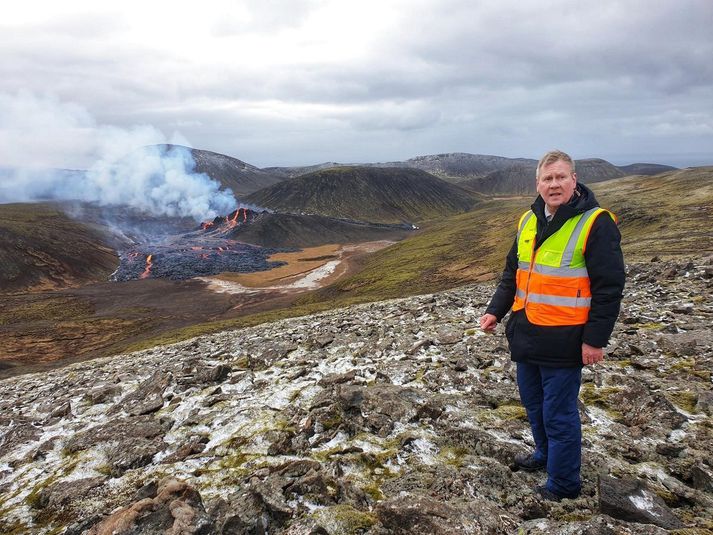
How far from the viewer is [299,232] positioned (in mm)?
168000

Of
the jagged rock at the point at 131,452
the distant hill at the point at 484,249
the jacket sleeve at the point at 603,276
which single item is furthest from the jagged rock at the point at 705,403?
the distant hill at the point at 484,249

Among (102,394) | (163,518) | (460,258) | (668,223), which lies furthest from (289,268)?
(163,518)

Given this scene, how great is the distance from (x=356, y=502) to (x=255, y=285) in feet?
313

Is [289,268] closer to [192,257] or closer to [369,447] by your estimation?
[192,257]

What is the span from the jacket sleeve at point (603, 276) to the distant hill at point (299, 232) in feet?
515

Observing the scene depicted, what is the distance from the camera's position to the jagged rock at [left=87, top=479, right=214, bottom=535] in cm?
495

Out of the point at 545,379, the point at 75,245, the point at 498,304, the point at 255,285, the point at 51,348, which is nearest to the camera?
the point at 545,379

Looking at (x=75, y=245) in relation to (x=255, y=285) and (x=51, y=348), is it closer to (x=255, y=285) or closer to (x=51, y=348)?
(x=255, y=285)

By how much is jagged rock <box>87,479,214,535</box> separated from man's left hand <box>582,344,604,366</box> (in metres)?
5.14

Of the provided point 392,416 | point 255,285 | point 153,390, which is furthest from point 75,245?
point 392,416

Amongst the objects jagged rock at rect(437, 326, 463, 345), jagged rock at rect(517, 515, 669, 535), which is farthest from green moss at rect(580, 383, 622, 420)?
jagged rock at rect(437, 326, 463, 345)

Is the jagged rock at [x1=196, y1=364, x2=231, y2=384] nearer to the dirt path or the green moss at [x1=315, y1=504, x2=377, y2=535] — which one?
the green moss at [x1=315, y1=504, x2=377, y2=535]

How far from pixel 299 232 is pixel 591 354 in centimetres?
16609

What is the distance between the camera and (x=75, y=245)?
390ft
